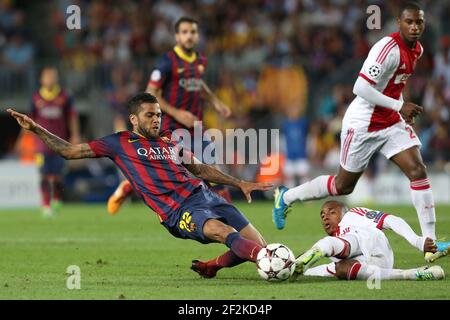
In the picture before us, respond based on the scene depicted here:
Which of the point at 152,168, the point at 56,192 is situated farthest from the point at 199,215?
the point at 56,192

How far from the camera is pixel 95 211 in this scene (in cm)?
1800

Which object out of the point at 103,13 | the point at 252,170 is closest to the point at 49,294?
the point at 252,170

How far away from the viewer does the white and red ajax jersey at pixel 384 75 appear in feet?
Answer: 30.5

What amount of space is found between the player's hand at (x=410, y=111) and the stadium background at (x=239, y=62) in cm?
1022

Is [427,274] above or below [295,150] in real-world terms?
below

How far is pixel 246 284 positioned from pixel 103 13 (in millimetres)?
17801

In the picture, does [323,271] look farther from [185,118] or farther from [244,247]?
[185,118]

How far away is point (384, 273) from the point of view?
812 centimetres

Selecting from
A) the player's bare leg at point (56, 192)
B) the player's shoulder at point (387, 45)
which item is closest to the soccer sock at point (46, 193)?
the player's bare leg at point (56, 192)

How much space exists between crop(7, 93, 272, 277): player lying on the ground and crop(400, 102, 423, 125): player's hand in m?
1.73

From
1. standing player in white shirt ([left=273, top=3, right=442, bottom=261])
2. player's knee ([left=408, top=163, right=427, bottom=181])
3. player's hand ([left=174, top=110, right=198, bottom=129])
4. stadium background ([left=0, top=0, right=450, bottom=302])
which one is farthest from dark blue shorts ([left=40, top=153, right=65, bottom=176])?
player's knee ([left=408, top=163, right=427, bottom=181])

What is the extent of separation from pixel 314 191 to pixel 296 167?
9.98 meters

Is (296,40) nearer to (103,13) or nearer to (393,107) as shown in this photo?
(103,13)

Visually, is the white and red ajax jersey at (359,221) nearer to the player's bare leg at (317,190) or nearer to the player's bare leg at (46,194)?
the player's bare leg at (317,190)
